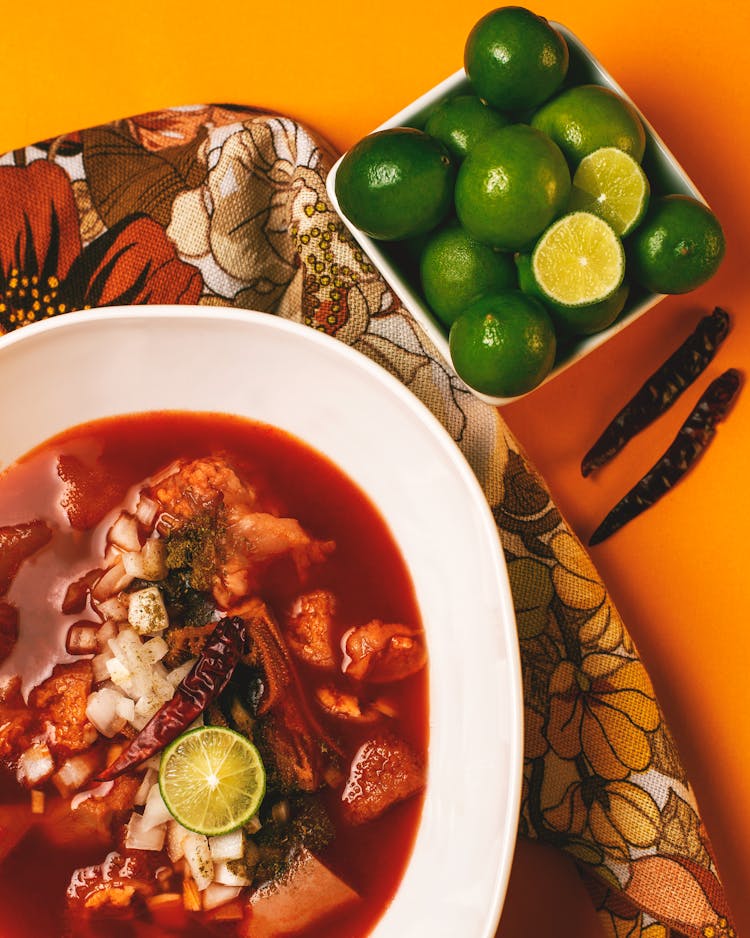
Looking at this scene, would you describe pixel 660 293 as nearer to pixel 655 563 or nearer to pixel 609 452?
pixel 609 452

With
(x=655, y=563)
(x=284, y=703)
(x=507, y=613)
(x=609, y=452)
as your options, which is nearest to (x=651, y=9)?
(x=609, y=452)

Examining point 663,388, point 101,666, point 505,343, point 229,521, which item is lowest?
point 101,666

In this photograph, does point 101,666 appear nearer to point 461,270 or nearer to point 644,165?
point 461,270

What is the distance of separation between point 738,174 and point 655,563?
1.26 m

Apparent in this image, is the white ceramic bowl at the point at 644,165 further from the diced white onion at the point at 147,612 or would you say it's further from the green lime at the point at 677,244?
the diced white onion at the point at 147,612

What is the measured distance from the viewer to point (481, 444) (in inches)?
99.3

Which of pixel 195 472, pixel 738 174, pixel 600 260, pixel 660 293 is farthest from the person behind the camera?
pixel 738 174

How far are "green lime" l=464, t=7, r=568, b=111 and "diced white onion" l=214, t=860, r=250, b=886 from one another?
216cm

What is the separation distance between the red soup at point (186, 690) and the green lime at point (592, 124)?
1.23 m

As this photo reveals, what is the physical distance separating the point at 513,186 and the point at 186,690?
5.00 feet

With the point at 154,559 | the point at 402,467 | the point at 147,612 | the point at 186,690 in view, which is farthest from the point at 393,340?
the point at 186,690

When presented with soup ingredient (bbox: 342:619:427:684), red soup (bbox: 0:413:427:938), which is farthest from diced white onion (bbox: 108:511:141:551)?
soup ingredient (bbox: 342:619:427:684)

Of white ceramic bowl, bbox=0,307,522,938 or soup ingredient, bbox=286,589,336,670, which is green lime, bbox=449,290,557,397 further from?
soup ingredient, bbox=286,589,336,670

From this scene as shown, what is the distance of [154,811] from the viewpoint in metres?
2.38
